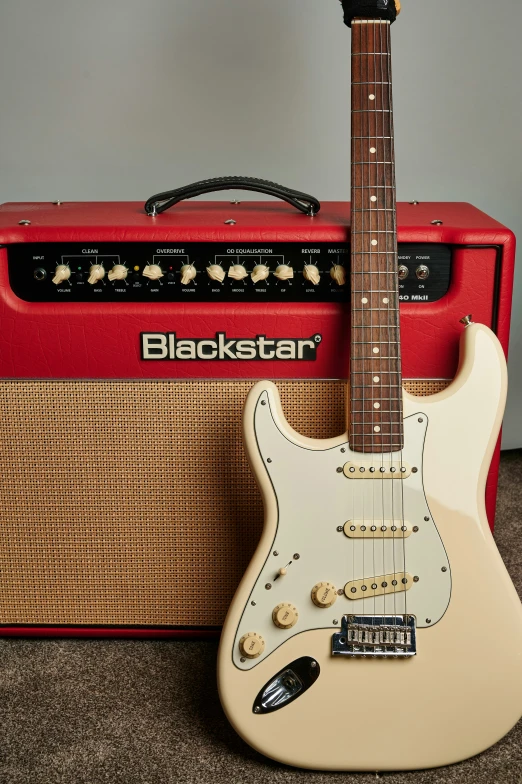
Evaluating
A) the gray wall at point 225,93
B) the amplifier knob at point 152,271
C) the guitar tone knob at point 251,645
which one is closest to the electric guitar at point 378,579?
the guitar tone knob at point 251,645

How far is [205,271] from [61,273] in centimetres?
19

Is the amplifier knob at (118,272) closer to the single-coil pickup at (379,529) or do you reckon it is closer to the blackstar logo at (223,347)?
the blackstar logo at (223,347)

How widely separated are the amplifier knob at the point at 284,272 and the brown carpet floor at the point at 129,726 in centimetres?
56

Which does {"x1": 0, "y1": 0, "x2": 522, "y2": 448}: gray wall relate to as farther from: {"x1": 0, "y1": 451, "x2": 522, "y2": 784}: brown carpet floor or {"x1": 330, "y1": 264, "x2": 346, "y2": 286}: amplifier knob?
{"x1": 0, "y1": 451, "x2": 522, "y2": 784}: brown carpet floor

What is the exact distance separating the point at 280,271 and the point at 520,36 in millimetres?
987

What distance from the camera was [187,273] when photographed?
111 cm

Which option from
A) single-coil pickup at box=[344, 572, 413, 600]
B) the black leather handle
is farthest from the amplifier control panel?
single-coil pickup at box=[344, 572, 413, 600]

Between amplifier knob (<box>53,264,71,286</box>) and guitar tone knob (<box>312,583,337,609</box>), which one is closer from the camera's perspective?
guitar tone knob (<box>312,583,337,609</box>)

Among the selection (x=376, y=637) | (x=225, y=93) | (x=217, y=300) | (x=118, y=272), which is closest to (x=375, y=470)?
(x=376, y=637)

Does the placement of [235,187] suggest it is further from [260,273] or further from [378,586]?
[378,586]

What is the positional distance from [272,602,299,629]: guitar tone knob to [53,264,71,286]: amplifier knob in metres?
0.51

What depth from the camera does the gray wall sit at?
165cm

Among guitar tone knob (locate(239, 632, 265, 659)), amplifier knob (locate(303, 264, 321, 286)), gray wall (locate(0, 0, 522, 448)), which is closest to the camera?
guitar tone knob (locate(239, 632, 265, 659))

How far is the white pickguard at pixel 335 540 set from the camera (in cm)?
102
